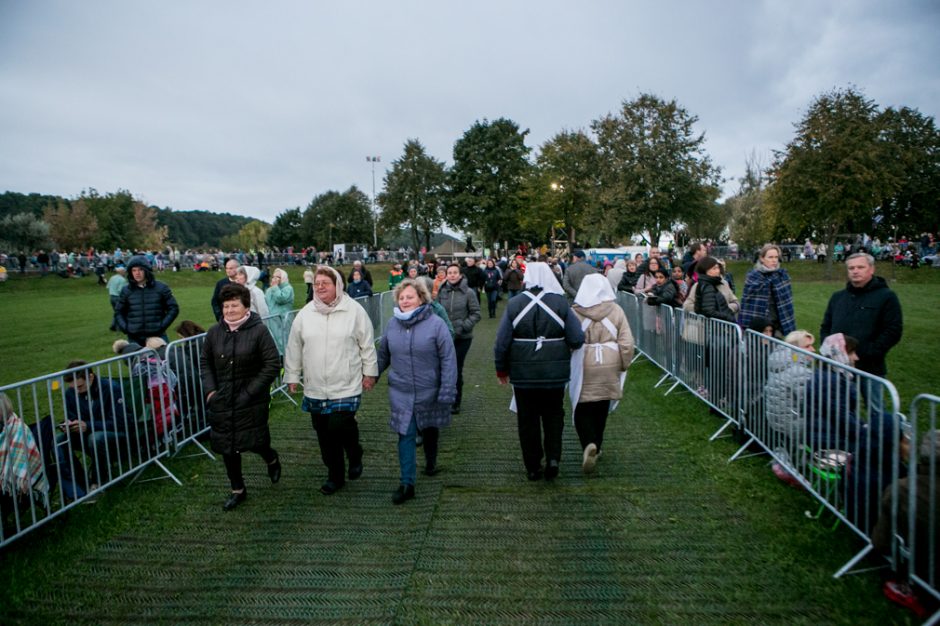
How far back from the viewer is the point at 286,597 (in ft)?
11.0

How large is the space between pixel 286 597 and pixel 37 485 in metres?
2.19

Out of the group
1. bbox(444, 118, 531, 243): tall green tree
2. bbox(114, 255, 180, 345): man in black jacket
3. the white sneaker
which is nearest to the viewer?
the white sneaker

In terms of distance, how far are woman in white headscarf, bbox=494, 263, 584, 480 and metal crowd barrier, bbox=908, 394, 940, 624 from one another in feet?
7.53

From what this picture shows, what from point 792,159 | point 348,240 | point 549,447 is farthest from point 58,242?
point 549,447

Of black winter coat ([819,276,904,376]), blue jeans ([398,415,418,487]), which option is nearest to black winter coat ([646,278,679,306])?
black winter coat ([819,276,904,376])

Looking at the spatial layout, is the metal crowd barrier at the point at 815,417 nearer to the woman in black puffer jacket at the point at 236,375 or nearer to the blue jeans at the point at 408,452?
the blue jeans at the point at 408,452

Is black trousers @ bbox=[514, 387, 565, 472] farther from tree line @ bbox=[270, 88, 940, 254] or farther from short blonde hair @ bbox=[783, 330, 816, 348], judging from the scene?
tree line @ bbox=[270, 88, 940, 254]

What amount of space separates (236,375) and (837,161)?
34.6 m

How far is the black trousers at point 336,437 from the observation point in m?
4.65

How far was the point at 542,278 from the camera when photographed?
15.4 feet

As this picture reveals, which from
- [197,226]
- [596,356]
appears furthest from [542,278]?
[197,226]

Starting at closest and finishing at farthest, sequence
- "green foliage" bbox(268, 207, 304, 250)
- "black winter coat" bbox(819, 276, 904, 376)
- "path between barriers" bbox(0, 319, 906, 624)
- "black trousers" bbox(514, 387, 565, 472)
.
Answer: "path between barriers" bbox(0, 319, 906, 624)
"black trousers" bbox(514, 387, 565, 472)
"black winter coat" bbox(819, 276, 904, 376)
"green foliage" bbox(268, 207, 304, 250)

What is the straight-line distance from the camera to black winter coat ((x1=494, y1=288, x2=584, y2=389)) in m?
4.65

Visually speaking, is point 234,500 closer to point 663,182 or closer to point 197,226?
point 663,182
